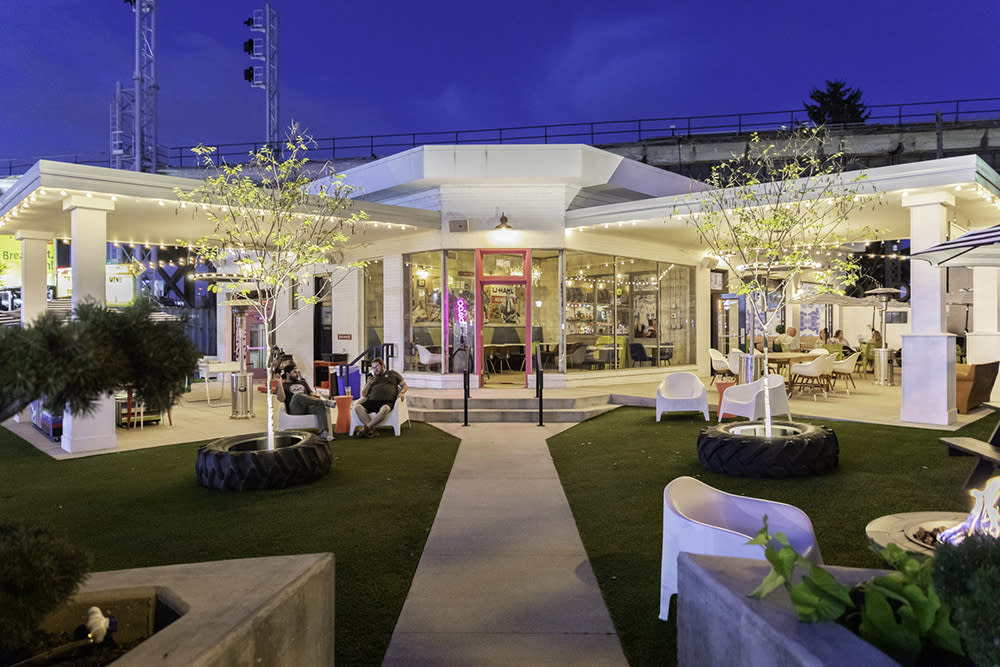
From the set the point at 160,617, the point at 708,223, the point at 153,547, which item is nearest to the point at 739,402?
the point at 708,223

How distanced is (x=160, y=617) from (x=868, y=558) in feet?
12.0

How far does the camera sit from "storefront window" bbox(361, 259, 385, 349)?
1286 centimetres

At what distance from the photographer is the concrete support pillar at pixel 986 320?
11062mm

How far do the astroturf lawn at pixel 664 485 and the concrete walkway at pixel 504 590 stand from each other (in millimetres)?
150

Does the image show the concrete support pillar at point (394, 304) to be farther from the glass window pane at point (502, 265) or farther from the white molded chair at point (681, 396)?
the white molded chair at point (681, 396)

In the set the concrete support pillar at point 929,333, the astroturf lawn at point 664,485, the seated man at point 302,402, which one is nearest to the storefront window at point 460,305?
the astroturf lawn at point 664,485

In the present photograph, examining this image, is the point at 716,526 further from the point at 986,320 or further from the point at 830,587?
the point at 986,320

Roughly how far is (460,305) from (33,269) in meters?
6.92

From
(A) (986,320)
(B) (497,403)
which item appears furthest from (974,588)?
(A) (986,320)

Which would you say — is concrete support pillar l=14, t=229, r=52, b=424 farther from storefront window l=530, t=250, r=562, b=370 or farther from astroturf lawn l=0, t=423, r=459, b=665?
storefront window l=530, t=250, r=562, b=370

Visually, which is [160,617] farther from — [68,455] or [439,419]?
[439,419]

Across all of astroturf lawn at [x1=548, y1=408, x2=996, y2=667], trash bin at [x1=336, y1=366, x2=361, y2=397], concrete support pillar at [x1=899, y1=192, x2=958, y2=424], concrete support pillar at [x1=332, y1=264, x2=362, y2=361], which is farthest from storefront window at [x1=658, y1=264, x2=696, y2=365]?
trash bin at [x1=336, y1=366, x2=361, y2=397]

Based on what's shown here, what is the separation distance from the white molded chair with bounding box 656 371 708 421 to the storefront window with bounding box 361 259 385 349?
6.01 m

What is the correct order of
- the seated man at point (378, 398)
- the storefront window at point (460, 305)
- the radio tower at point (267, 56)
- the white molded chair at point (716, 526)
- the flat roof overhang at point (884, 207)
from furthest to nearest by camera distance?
the radio tower at point (267, 56)
the storefront window at point (460, 305)
the seated man at point (378, 398)
the flat roof overhang at point (884, 207)
the white molded chair at point (716, 526)
